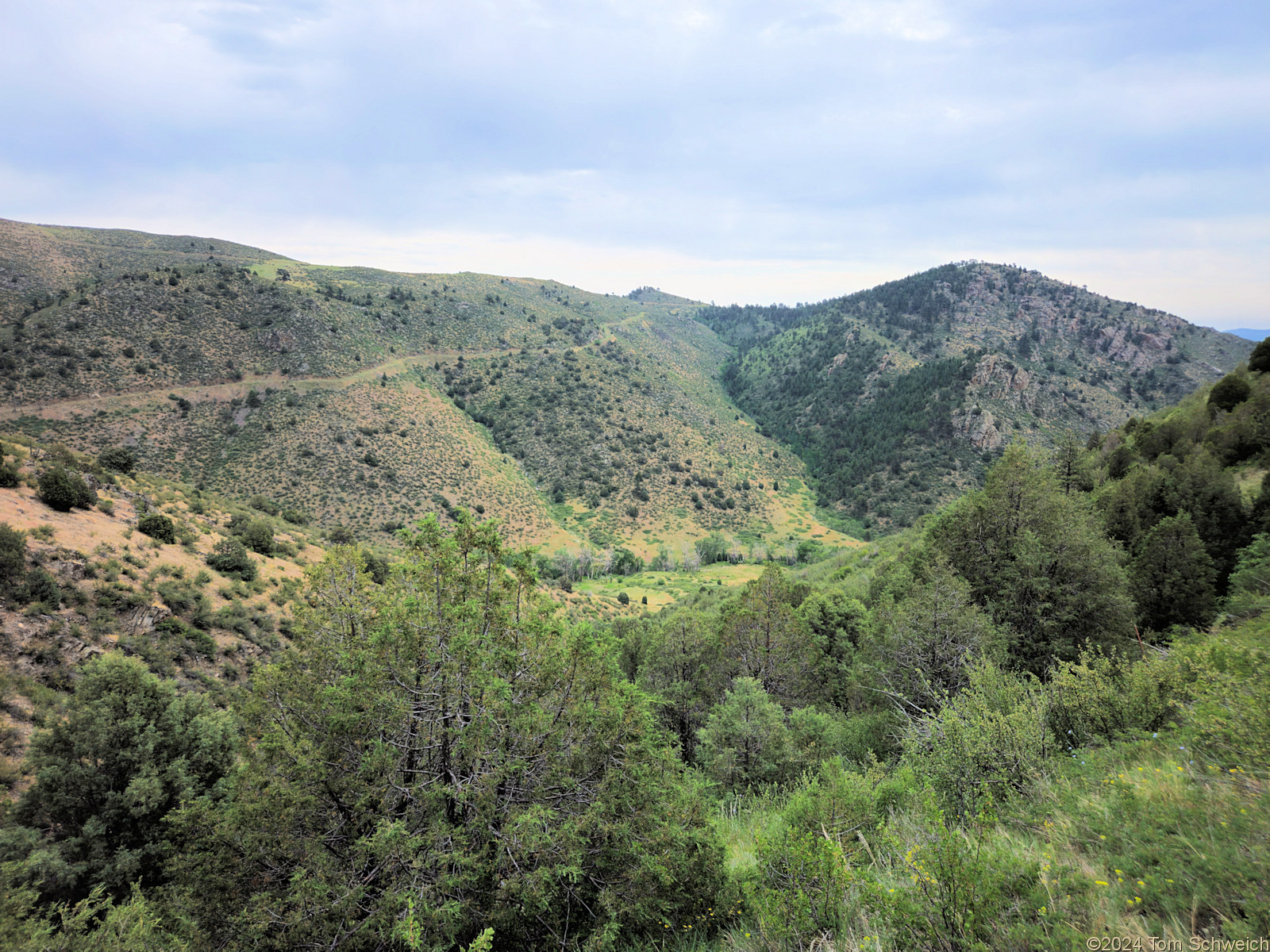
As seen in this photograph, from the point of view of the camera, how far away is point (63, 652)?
1233 centimetres

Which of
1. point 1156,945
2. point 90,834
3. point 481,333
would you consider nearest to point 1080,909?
point 1156,945

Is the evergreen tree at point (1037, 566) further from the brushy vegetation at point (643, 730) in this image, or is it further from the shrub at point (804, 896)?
the shrub at point (804, 896)

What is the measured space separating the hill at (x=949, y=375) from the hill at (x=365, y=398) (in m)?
16.2

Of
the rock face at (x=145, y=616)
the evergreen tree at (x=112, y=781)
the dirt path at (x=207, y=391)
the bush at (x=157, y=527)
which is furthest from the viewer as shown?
the dirt path at (x=207, y=391)

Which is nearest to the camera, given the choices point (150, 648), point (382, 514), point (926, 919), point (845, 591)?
point (926, 919)

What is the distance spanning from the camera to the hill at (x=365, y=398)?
176ft

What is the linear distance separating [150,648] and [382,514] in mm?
43332

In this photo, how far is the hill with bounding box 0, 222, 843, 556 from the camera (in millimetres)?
53656

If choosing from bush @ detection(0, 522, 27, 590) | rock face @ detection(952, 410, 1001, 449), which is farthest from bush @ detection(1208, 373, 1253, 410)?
rock face @ detection(952, 410, 1001, 449)

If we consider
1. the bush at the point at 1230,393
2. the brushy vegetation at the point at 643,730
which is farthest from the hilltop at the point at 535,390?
the bush at the point at 1230,393

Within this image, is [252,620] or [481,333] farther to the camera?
[481,333]

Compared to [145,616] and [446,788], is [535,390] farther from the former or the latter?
[446,788]

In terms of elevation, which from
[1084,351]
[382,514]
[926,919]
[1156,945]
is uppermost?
[1084,351]

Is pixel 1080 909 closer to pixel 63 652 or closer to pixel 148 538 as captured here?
pixel 63 652
